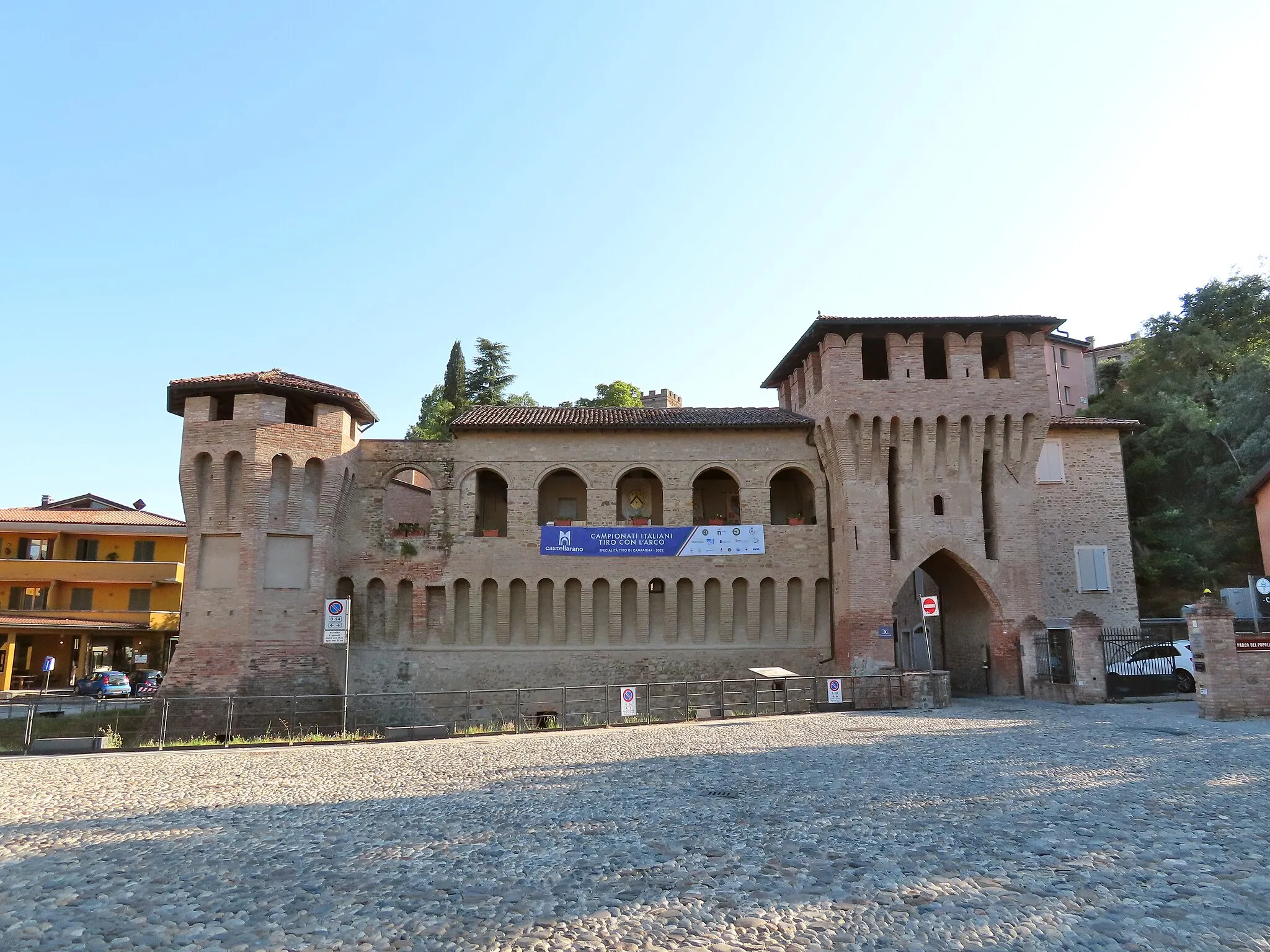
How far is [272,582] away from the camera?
25.3 m

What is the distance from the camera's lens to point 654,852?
725cm

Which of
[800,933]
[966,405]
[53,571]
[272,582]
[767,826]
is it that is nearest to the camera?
[800,933]

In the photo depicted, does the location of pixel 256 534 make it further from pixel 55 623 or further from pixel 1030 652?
pixel 1030 652

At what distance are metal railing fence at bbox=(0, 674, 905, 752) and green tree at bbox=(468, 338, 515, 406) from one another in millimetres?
27964

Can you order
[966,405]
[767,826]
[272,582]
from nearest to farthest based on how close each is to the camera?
1. [767,826]
2. [272,582]
3. [966,405]

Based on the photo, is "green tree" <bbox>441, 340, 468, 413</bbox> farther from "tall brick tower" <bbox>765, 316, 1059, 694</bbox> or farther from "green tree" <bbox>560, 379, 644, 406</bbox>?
"tall brick tower" <bbox>765, 316, 1059, 694</bbox>

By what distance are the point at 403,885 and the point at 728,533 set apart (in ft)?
73.9

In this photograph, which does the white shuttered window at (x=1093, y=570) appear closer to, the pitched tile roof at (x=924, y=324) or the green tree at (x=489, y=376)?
the pitched tile roof at (x=924, y=324)

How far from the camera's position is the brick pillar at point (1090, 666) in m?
21.7

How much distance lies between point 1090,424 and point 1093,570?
18.3ft

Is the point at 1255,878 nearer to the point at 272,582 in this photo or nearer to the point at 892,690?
the point at 892,690

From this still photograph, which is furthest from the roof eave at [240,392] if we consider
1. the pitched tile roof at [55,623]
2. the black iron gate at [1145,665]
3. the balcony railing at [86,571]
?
the black iron gate at [1145,665]

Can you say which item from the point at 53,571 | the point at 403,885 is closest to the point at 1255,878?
the point at 403,885

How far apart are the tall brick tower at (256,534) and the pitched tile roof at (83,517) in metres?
18.8
